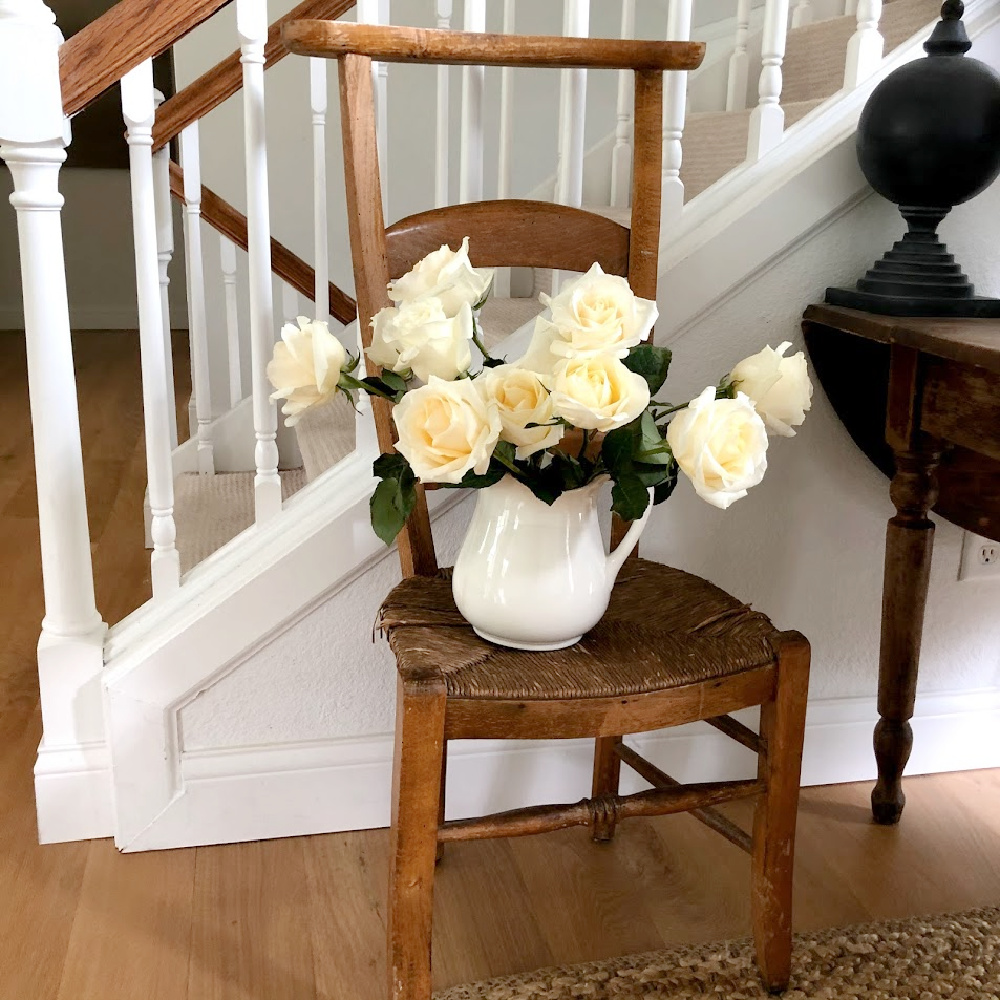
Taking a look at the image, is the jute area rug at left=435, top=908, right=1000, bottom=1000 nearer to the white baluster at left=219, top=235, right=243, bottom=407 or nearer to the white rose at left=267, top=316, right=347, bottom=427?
the white rose at left=267, top=316, right=347, bottom=427

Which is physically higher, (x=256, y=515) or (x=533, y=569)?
(x=533, y=569)

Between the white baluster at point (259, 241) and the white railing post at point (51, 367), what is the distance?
22 centimetres

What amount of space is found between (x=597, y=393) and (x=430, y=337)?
166 mm

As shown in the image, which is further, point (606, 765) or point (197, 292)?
point (197, 292)

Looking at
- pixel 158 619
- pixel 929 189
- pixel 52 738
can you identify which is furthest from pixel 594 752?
pixel 929 189

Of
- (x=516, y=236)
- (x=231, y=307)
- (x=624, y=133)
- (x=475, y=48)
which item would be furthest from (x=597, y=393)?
(x=231, y=307)

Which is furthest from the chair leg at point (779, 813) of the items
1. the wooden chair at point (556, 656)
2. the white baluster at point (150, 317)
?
the white baluster at point (150, 317)

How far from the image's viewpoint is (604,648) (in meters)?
1.08

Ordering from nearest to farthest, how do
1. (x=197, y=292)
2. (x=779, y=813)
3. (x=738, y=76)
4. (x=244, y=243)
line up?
1. (x=779, y=813)
2. (x=738, y=76)
3. (x=197, y=292)
4. (x=244, y=243)

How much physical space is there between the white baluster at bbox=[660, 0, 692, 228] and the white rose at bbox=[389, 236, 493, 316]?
0.48m

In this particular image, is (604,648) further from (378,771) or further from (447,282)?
(378,771)

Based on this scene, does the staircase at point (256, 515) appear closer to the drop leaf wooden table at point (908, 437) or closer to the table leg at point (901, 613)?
the drop leaf wooden table at point (908, 437)

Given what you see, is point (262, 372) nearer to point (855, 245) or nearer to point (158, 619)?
point (158, 619)

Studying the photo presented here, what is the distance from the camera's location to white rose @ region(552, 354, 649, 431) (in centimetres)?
89
